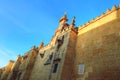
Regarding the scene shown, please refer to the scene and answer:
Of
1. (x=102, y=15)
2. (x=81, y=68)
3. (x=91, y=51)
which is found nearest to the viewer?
(x=91, y=51)

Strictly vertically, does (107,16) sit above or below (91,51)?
above

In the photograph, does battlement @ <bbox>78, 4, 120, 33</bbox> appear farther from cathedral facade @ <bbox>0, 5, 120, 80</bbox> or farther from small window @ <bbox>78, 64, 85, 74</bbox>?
small window @ <bbox>78, 64, 85, 74</bbox>

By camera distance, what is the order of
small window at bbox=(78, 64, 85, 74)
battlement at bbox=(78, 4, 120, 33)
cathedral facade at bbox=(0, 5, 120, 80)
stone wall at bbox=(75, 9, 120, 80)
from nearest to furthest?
stone wall at bbox=(75, 9, 120, 80)
cathedral facade at bbox=(0, 5, 120, 80)
battlement at bbox=(78, 4, 120, 33)
small window at bbox=(78, 64, 85, 74)

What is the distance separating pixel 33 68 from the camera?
24984mm

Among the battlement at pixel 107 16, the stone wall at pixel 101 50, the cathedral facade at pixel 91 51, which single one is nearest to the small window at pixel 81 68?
the cathedral facade at pixel 91 51

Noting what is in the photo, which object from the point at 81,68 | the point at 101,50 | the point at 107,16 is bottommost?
the point at 81,68

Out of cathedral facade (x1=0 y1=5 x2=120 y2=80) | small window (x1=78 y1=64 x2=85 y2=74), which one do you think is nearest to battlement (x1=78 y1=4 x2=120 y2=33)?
cathedral facade (x1=0 y1=5 x2=120 y2=80)

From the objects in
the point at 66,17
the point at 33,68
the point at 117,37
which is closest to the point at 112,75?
the point at 117,37

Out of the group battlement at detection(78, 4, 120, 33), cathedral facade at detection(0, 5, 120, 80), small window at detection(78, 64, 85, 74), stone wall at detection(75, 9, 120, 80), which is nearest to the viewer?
stone wall at detection(75, 9, 120, 80)

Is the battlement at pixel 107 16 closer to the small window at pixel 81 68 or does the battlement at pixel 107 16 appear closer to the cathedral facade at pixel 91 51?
the cathedral facade at pixel 91 51

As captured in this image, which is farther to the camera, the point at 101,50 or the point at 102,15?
the point at 102,15

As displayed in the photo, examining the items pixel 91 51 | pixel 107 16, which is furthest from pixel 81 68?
pixel 107 16

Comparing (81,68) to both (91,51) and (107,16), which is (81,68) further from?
(107,16)

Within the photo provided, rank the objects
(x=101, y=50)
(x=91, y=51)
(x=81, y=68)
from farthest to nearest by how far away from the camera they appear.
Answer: (x=81, y=68) < (x=91, y=51) < (x=101, y=50)
